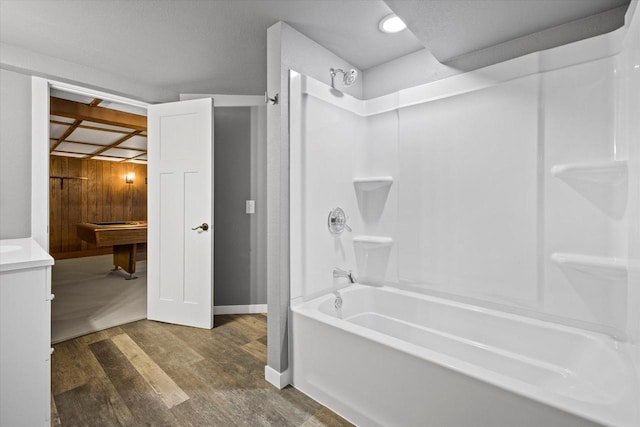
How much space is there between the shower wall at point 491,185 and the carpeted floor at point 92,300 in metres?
2.19

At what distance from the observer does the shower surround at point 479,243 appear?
1335 mm

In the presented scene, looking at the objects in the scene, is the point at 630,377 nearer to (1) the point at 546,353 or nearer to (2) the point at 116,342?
(1) the point at 546,353

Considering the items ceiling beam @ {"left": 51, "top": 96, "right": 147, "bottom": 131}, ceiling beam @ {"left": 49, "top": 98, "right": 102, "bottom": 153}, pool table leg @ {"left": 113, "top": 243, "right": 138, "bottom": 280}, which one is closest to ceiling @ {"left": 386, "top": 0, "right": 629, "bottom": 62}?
ceiling beam @ {"left": 49, "top": 98, "right": 102, "bottom": 153}

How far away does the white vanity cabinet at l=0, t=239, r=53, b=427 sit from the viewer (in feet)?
4.04

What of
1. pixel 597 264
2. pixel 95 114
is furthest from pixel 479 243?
pixel 95 114

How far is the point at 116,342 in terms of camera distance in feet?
8.30

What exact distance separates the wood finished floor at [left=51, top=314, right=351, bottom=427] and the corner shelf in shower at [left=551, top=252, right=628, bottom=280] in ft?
4.71

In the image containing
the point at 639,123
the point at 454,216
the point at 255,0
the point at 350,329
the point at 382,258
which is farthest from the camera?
the point at 382,258

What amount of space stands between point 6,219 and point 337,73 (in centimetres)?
270

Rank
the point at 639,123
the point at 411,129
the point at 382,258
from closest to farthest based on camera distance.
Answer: the point at 639,123 < the point at 411,129 < the point at 382,258

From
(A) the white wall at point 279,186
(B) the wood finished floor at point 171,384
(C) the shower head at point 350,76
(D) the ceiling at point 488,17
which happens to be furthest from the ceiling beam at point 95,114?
(D) the ceiling at point 488,17

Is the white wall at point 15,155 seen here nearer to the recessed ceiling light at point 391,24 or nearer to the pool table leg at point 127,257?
the pool table leg at point 127,257

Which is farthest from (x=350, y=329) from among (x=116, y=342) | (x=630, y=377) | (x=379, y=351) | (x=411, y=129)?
(x=116, y=342)

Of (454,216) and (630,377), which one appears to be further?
(454,216)
